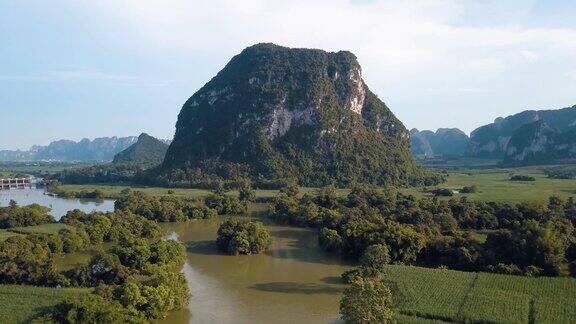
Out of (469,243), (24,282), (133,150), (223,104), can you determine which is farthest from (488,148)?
(24,282)

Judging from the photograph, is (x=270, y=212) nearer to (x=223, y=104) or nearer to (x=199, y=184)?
(x=199, y=184)

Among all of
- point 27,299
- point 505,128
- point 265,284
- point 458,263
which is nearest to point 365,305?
point 265,284

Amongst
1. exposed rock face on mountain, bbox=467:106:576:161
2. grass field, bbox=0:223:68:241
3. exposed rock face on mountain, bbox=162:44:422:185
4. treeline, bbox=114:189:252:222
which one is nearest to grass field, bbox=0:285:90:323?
grass field, bbox=0:223:68:241

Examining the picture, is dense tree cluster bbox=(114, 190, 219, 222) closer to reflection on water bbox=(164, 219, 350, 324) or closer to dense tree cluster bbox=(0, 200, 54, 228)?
dense tree cluster bbox=(0, 200, 54, 228)

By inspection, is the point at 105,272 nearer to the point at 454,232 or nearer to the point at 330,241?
the point at 330,241

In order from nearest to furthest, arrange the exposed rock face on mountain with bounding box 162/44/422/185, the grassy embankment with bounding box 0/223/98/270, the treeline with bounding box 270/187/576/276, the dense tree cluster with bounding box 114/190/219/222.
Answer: the treeline with bounding box 270/187/576/276 < the grassy embankment with bounding box 0/223/98/270 < the dense tree cluster with bounding box 114/190/219/222 < the exposed rock face on mountain with bounding box 162/44/422/185

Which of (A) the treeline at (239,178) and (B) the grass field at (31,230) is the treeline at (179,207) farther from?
(A) the treeline at (239,178)

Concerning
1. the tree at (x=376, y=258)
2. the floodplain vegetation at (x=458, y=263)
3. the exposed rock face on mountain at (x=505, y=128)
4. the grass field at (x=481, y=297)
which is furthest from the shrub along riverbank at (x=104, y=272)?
the exposed rock face on mountain at (x=505, y=128)
